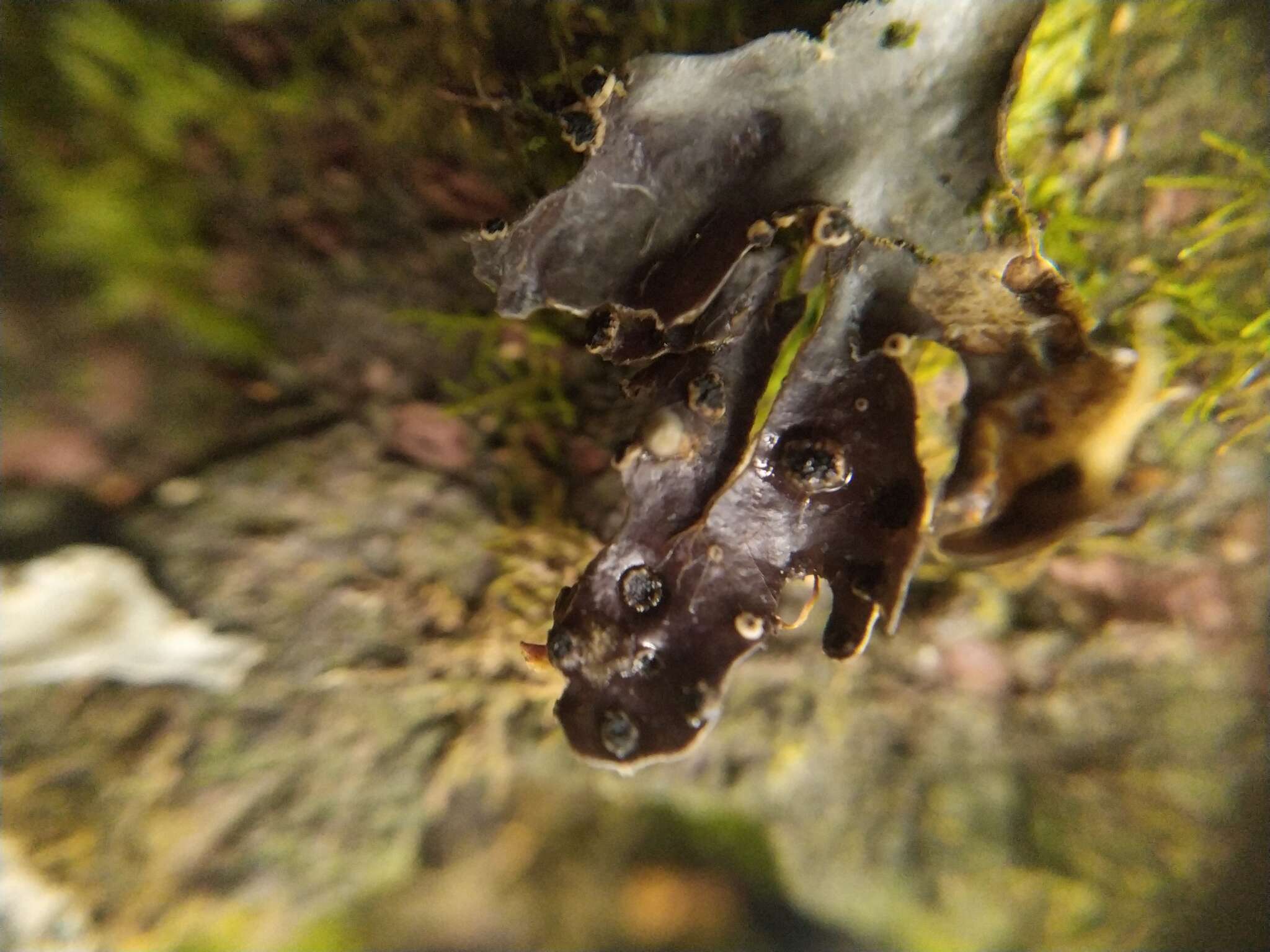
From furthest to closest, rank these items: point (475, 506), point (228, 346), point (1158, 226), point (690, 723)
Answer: point (228, 346) < point (475, 506) < point (1158, 226) < point (690, 723)

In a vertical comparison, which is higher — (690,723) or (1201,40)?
(1201,40)

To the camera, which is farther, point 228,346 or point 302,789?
point 228,346

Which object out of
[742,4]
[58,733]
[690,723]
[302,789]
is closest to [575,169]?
[742,4]

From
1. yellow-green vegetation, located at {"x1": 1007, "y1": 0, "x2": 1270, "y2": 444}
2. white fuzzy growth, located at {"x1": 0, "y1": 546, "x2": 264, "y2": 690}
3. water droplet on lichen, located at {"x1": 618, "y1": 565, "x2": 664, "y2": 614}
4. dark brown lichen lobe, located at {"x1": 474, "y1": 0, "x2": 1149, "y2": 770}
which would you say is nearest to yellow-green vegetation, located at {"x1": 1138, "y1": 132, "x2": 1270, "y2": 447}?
yellow-green vegetation, located at {"x1": 1007, "y1": 0, "x2": 1270, "y2": 444}

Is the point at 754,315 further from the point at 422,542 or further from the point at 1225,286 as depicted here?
the point at 422,542

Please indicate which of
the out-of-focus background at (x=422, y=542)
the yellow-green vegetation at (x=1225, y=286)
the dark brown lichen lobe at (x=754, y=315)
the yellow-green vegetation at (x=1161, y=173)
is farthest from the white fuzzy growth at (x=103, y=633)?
the yellow-green vegetation at (x=1225, y=286)

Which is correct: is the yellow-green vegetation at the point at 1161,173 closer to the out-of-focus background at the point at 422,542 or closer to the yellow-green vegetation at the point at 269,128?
the out-of-focus background at the point at 422,542

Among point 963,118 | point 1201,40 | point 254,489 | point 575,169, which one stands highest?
point 1201,40

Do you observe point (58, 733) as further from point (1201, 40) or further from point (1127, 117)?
point (1201, 40)

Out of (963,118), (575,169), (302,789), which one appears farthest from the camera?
(302,789)
